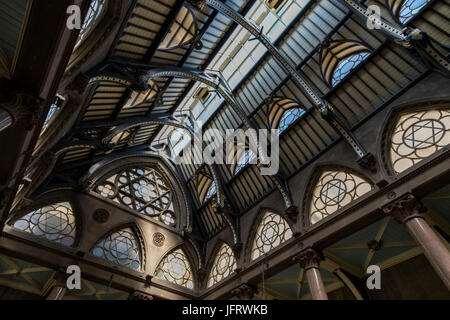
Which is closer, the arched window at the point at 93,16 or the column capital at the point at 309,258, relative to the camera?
the arched window at the point at 93,16

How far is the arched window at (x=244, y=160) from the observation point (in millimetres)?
15488

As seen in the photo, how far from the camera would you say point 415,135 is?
9.67m

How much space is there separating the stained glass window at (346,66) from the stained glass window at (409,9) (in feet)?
5.34

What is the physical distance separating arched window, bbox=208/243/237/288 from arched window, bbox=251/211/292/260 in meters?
1.87

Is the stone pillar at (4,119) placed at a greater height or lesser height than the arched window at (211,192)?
lesser

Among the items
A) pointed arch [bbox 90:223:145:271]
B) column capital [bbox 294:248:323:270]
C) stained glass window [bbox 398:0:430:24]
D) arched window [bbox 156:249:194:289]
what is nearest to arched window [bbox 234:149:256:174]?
column capital [bbox 294:248:323:270]

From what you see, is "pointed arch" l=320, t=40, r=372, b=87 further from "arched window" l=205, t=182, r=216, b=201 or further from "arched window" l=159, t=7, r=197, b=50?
"arched window" l=205, t=182, r=216, b=201

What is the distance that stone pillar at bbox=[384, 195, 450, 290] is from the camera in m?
7.14

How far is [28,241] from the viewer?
11430 millimetres

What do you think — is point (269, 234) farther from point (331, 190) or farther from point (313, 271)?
point (331, 190)

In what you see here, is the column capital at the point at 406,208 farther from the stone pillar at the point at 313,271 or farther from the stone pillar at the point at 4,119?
the stone pillar at the point at 4,119

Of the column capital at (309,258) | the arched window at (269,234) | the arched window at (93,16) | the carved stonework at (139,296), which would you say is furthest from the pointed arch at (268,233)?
the arched window at (93,16)

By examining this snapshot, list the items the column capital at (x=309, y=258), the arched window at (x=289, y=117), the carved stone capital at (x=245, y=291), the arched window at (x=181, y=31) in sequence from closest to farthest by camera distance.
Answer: the column capital at (x=309, y=258)
the arched window at (x=181, y=31)
the carved stone capital at (x=245, y=291)
the arched window at (x=289, y=117)
